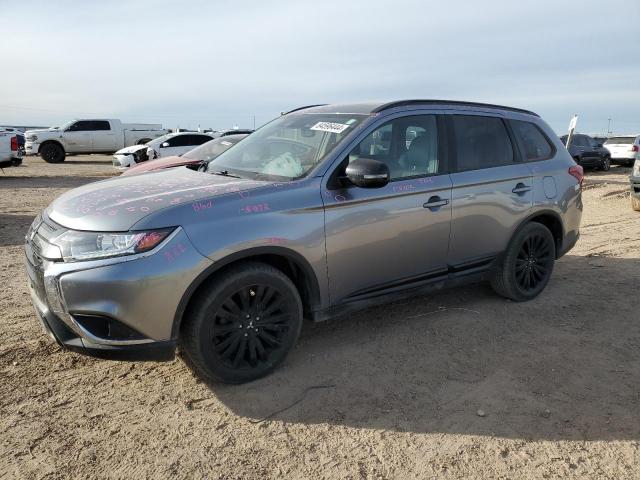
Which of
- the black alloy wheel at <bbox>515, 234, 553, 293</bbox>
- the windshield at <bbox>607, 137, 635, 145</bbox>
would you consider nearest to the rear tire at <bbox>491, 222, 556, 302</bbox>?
the black alloy wheel at <bbox>515, 234, 553, 293</bbox>

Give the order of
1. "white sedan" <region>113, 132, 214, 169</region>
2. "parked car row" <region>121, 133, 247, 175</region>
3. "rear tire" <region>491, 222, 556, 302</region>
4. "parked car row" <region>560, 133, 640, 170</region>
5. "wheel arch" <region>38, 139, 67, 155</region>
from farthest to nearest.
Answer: "wheel arch" <region>38, 139, 67, 155</region> < "parked car row" <region>560, 133, 640, 170</region> < "white sedan" <region>113, 132, 214, 169</region> < "parked car row" <region>121, 133, 247, 175</region> < "rear tire" <region>491, 222, 556, 302</region>

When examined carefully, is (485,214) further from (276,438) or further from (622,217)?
(622,217)

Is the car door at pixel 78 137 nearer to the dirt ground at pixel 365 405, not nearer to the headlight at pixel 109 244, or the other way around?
the dirt ground at pixel 365 405

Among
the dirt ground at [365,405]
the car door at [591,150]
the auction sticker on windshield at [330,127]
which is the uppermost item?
the auction sticker on windshield at [330,127]

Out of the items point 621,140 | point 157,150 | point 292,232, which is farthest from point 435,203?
point 621,140

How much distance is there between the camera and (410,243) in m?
4.04

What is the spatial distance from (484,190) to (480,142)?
0.46 metres

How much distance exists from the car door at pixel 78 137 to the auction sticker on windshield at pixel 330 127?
76.8 ft

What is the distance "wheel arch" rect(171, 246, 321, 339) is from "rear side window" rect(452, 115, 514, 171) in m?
1.72

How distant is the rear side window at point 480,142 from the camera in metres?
4.48

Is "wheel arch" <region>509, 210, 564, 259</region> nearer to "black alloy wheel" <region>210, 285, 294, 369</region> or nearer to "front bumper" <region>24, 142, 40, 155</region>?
"black alloy wheel" <region>210, 285, 294, 369</region>

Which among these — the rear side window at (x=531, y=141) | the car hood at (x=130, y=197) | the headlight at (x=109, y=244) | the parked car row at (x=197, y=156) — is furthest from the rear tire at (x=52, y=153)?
the headlight at (x=109, y=244)

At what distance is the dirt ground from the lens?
272cm

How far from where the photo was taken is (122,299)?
113 inches
